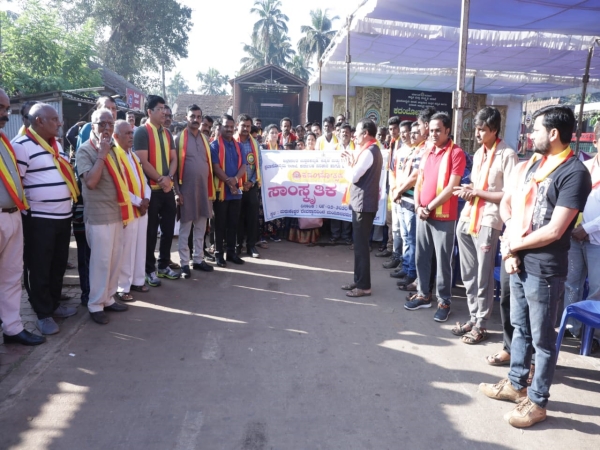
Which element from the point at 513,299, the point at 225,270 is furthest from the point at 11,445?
the point at 225,270

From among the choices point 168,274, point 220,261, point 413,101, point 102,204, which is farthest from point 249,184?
point 413,101

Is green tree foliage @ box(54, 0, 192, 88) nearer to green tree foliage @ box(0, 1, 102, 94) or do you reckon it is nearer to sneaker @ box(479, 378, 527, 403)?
green tree foliage @ box(0, 1, 102, 94)

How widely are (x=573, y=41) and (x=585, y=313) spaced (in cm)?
810

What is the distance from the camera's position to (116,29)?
29203 mm

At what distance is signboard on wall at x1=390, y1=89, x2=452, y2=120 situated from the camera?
16125 millimetres

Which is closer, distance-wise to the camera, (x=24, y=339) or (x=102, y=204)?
(x=24, y=339)

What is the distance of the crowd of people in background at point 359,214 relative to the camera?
8.93 ft

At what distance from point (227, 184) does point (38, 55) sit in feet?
52.7

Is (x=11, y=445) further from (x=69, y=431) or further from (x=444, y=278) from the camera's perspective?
(x=444, y=278)

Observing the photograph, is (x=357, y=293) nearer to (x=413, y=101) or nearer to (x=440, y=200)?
(x=440, y=200)

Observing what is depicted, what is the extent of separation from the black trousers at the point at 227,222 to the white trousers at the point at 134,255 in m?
1.23

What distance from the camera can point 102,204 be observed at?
4.03 m

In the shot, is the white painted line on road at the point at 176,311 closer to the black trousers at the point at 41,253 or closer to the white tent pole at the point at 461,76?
the black trousers at the point at 41,253

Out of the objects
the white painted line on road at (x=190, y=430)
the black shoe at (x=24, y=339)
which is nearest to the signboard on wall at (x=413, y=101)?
the black shoe at (x=24, y=339)
